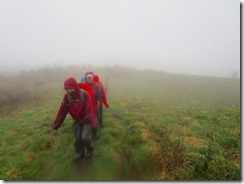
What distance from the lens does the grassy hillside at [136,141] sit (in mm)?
6438

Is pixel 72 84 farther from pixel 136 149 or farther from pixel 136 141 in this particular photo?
pixel 136 141

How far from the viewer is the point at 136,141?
26.0 feet

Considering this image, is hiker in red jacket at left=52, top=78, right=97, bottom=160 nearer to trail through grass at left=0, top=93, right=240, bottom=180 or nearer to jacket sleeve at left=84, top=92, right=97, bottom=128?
jacket sleeve at left=84, top=92, right=97, bottom=128

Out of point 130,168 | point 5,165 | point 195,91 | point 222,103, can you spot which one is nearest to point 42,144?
point 5,165

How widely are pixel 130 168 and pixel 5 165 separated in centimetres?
370

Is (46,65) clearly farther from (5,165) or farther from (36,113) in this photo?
(5,165)

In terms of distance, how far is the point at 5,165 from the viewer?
7227mm

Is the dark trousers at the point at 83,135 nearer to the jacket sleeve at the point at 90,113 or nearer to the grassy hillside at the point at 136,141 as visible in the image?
the jacket sleeve at the point at 90,113

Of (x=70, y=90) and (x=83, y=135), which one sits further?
(x=83, y=135)

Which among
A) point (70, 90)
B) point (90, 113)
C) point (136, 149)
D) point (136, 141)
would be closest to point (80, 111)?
point (90, 113)

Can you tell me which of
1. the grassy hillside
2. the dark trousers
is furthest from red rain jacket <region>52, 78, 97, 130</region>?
the grassy hillside

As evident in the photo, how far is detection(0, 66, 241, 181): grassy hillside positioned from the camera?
6.44 metres

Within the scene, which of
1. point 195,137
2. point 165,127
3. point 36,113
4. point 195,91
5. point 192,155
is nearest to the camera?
point 192,155

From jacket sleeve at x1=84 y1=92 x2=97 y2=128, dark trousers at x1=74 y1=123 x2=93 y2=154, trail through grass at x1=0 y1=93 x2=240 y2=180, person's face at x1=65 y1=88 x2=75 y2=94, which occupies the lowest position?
trail through grass at x1=0 y1=93 x2=240 y2=180
